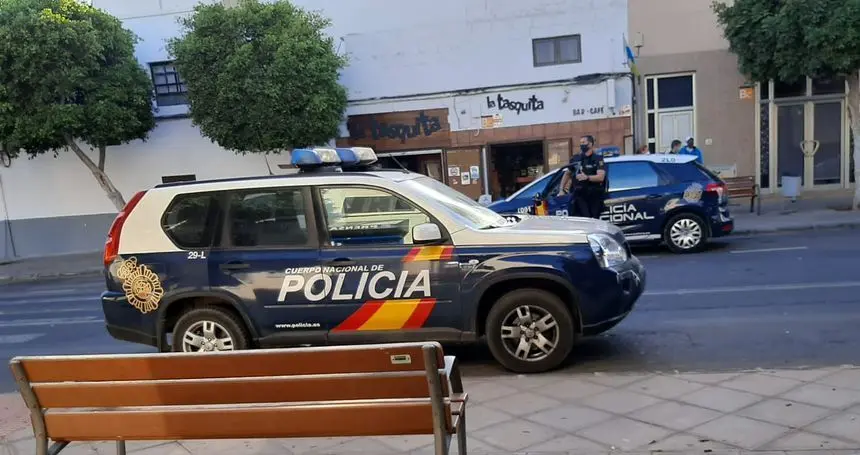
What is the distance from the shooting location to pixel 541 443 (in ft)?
13.1

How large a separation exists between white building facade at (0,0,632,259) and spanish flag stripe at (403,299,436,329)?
42.7 feet

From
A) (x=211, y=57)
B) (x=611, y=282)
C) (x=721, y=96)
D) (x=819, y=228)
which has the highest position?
(x=211, y=57)

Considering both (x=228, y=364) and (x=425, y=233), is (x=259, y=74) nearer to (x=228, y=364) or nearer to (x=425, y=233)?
(x=425, y=233)

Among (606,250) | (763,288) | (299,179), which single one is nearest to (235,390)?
(299,179)

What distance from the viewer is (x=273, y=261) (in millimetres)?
5570

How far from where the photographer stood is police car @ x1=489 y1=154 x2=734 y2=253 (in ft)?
35.4

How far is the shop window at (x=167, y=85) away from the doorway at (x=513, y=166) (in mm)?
9190

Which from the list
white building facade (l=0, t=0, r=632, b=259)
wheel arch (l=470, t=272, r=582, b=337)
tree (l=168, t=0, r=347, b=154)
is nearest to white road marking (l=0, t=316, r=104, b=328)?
wheel arch (l=470, t=272, r=582, b=337)

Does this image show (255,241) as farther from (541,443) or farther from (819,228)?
(819,228)

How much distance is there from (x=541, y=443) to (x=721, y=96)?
1702 centimetres

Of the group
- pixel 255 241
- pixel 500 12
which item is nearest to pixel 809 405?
pixel 255 241

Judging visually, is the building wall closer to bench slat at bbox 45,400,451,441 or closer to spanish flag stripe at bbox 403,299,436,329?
spanish flag stripe at bbox 403,299,436,329

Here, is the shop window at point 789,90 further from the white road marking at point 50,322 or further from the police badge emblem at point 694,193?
the white road marking at point 50,322

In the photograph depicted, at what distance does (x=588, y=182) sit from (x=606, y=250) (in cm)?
532
